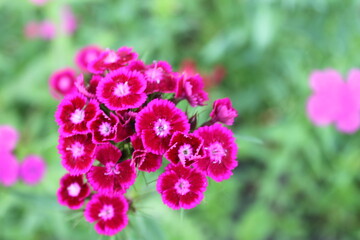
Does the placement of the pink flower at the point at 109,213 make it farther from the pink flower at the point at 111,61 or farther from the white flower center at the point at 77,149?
the pink flower at the point at 111,61

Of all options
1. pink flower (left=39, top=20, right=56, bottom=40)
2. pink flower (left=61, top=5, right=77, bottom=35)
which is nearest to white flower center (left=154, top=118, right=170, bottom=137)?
pink flower (left=61, top=5, right=77, bottom=35)

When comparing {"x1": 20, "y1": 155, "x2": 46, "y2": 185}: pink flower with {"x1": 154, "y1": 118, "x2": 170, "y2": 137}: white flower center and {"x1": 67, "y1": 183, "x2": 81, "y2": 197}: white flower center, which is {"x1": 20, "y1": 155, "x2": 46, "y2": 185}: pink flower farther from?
{"x1": 154, "y1": 118, "x2": 170, "y2": 137}: white flower center

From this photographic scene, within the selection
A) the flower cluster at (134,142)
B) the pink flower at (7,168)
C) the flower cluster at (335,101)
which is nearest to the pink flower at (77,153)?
the flower cluster at (134,142)

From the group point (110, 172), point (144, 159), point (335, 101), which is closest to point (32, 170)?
point (110, 172)

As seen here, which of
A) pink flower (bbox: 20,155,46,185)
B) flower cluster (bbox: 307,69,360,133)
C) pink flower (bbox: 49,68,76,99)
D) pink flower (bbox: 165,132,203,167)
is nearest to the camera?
pink flower (bbox: 165,132,203,167)

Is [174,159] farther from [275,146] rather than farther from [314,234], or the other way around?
[314,234]

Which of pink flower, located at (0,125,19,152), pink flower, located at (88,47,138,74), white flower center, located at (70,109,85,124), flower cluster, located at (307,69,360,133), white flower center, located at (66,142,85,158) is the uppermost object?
flower cluster, located at (307,69,360,133)

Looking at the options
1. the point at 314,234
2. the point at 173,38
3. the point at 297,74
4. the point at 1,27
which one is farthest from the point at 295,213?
the point at 1,27
